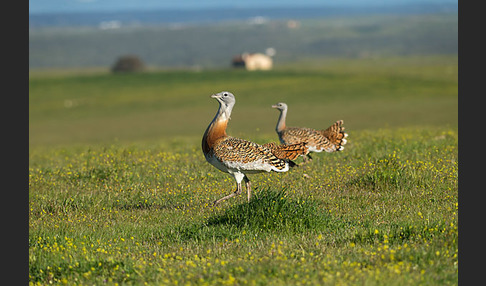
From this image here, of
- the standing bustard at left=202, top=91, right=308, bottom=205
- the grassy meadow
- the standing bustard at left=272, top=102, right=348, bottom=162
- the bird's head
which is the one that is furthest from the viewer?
the standing bustard at left=272, top=102, right=348, bottom=162

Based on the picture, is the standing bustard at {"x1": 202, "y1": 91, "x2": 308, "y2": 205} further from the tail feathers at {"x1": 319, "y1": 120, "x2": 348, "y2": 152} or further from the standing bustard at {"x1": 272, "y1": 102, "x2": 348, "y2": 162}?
the tail feathers at {"x1": 319, "y1": 120, "x2": 348, "y2": 152}

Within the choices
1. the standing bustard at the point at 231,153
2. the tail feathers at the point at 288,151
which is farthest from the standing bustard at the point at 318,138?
the standing bustard at the point at 231,153

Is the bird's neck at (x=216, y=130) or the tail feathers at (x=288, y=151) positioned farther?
the tail feathers at (x=288, y=151)

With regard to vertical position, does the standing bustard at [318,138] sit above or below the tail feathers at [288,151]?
below

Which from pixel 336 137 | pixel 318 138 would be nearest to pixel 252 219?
pixel 318 138

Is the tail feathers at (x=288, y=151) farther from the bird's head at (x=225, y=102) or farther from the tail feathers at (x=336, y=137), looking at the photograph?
the tail feathers at (x=336, y=137)

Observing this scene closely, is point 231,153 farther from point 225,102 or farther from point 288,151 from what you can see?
point 288,151

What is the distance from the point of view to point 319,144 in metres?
15.4

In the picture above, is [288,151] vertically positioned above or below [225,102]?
below

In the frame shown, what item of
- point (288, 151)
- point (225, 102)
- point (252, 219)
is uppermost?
point (225, 102)

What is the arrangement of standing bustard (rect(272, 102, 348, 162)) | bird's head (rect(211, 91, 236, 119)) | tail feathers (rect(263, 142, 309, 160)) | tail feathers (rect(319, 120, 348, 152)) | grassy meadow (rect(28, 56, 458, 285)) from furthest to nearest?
1. tail feathers (rect(319, 120, 348, 152))
2. standing bustard (rect(272, 102, 348, 162))
3. tail feathers (rect(263, 142, 309, 160))
4. bird's head (rect(211, 91, 236, 119))
5. grassy meadow (rect(28, 56, 458, 285))

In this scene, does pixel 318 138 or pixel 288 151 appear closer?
pixel 288 151

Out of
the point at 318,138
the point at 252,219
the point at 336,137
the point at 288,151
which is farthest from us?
the point at 336,137

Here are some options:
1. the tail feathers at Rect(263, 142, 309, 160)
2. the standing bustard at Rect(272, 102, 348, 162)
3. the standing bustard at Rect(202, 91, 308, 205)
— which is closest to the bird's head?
the standing bustard at Rect(202, 91, 308, 205)
